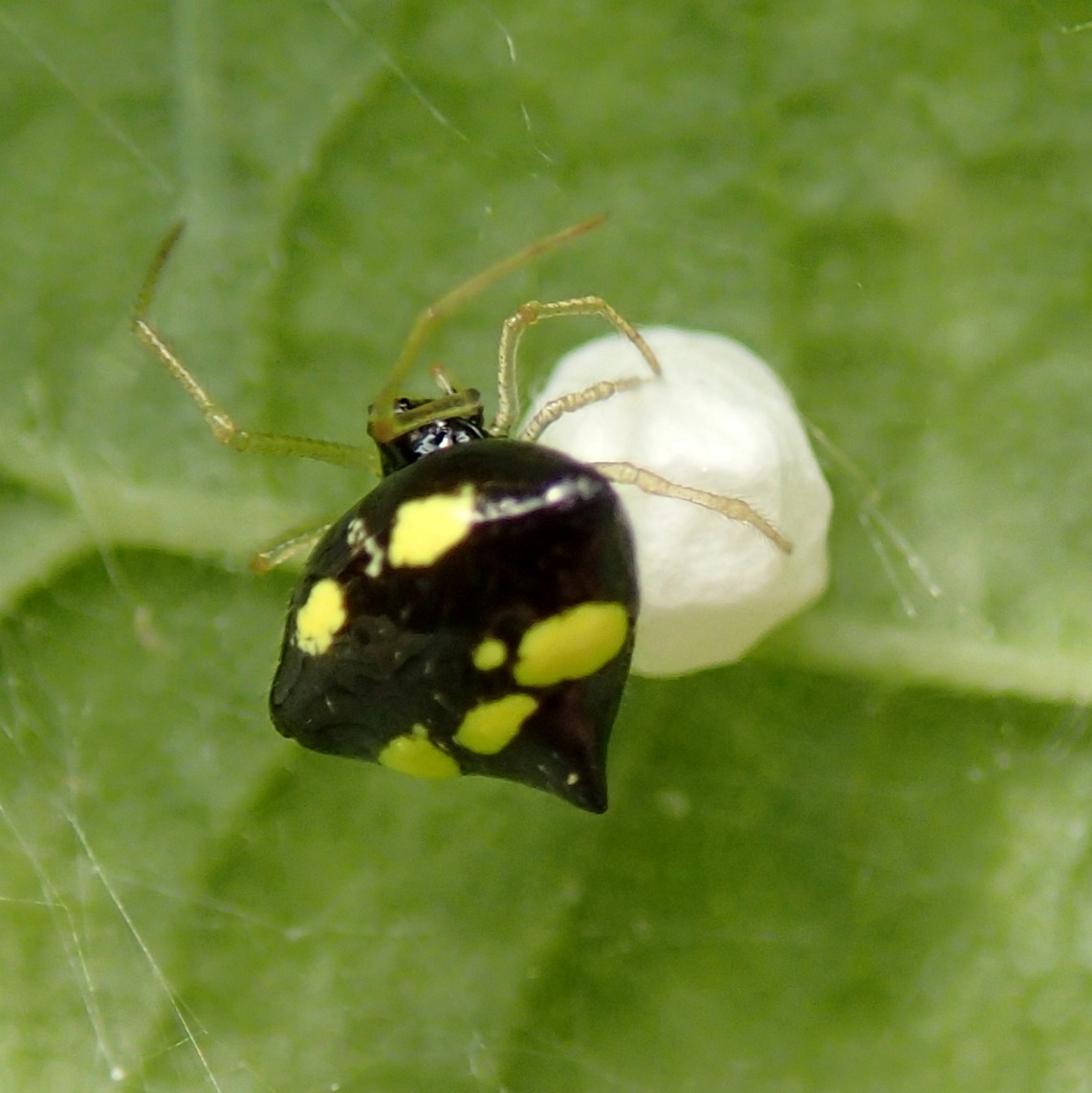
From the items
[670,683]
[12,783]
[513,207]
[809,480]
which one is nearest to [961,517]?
[809,480]

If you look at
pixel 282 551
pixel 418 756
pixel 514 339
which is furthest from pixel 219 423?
pixel 418 756

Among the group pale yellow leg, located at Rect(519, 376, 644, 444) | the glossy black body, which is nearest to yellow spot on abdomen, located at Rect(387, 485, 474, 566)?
the glossy black body

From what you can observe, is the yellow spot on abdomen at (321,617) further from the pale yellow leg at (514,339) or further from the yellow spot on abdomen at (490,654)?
the pale yellow leg at (514,339)

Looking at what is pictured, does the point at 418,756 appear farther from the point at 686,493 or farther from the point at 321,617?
the point at 686,493

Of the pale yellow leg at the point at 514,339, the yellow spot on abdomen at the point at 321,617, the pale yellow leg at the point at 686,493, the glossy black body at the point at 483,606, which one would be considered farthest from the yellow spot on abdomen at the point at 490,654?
the pale yellow leg at the point at 514,339

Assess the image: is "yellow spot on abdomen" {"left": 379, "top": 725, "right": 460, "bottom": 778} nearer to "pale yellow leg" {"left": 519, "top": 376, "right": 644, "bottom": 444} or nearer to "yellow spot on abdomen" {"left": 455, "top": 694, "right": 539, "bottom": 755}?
"yellow spot on abdomen" {"left": 455, "top": 694, "right": 539, "bottom": 755}

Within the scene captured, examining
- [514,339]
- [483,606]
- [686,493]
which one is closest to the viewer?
[483,606]
